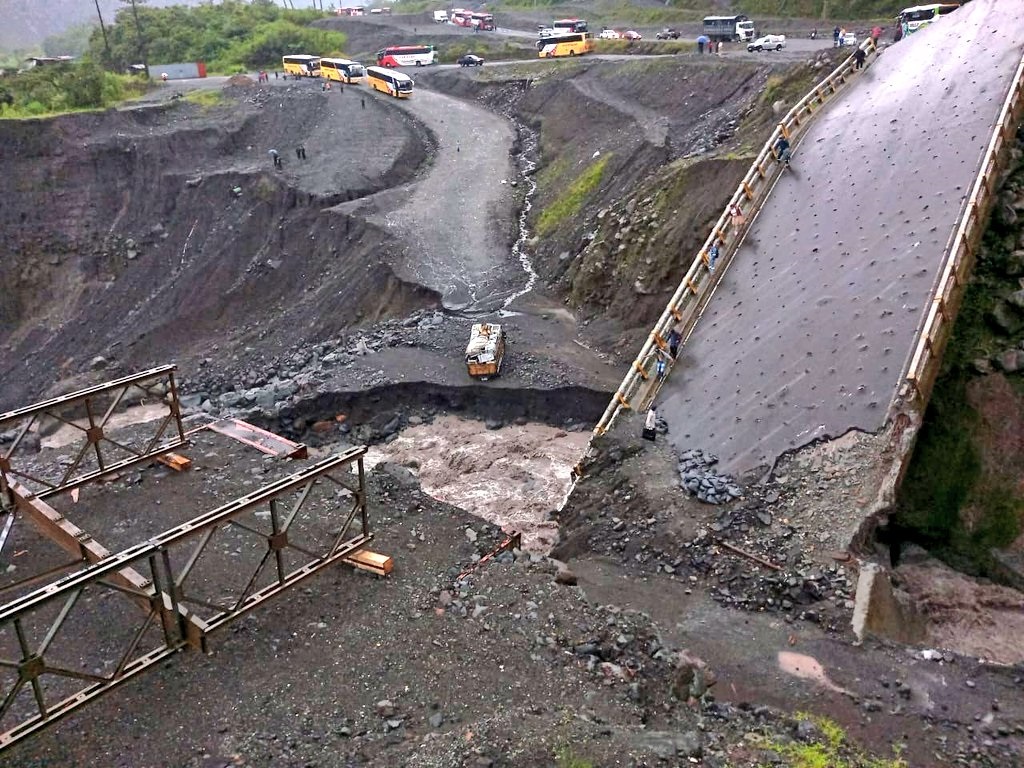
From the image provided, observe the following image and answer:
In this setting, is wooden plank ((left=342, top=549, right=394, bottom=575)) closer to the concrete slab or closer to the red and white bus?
the concrete slab

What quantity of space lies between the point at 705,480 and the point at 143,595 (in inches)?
359

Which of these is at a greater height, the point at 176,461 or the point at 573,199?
the point at 573,199

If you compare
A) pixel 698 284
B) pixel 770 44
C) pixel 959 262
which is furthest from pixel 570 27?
pixel 959 262

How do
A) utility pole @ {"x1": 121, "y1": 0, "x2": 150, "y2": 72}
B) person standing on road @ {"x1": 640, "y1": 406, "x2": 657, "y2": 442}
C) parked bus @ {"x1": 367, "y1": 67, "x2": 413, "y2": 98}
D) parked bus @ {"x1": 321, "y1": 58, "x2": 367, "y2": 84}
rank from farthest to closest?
1. utility pole @ {"x1": 121, "y1": 0, "x2": 150, "y2": 72}
2. parked bus @ {"x1": 321, "y1": 58, "x2": 367, "y2": 84}
3. parked bus @ {"x1": 367, "y1": 67, "x2": 413, "y2": 98}
4. person standing on road @ {"x1": 640, "y1": 406, "x2": 657, "y2": 442}

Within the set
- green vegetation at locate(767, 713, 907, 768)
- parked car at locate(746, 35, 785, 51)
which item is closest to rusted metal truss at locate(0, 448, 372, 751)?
green vegetation at locate(767, 713, 907, 768)

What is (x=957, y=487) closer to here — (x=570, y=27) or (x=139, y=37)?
(x=570, y=27)

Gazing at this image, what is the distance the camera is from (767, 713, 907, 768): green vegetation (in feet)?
27.7

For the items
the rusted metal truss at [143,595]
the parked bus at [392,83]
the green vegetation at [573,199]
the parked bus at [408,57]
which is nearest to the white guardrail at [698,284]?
the rusted metal truss at [143,595]

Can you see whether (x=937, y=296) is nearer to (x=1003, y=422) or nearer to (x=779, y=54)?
(x=1003, y=422)

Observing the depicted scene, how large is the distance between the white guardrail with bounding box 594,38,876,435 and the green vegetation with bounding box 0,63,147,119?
126ft

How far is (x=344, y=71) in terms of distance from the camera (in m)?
53.3

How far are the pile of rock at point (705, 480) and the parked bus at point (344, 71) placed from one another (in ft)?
153

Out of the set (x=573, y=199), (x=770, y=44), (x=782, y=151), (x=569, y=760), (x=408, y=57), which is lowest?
(x=569, y=760)

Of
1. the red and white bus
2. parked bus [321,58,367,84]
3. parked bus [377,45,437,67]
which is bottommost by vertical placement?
parked bus [321,58,367,84]
